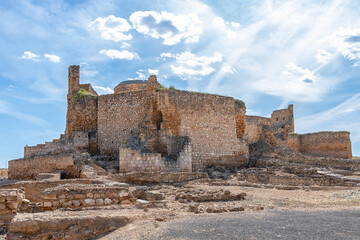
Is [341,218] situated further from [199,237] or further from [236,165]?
[236,165]

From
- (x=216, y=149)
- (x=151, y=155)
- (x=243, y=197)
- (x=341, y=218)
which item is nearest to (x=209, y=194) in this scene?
(x=243, y=197)

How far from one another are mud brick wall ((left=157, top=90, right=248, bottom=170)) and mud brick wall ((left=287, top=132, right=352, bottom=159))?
14346mm

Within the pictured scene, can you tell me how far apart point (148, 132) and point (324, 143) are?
2112 cm

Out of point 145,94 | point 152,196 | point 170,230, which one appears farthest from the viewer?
point 145,94

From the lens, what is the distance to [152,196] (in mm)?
9070

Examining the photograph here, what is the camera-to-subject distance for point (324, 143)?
3225 centimetres

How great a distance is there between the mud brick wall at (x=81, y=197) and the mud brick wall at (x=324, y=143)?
1113 inches

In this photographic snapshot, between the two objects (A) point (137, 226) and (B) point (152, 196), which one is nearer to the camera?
(A) point (137, 226)

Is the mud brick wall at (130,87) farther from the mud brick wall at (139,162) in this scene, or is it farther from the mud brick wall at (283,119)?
the mud brick wall at (283,119)

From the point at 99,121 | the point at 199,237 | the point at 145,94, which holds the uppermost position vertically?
the point at 145,94

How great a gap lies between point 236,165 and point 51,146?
34.6 ft

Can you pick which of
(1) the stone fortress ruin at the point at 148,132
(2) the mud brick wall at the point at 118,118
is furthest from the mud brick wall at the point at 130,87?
(2) the mud brick wall at the point at 118,118

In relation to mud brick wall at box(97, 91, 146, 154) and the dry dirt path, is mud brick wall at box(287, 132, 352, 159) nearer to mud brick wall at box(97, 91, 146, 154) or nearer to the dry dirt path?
mud brick wall at box(97, 91, 146, 154)

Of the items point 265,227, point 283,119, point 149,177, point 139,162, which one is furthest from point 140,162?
point 283,119
